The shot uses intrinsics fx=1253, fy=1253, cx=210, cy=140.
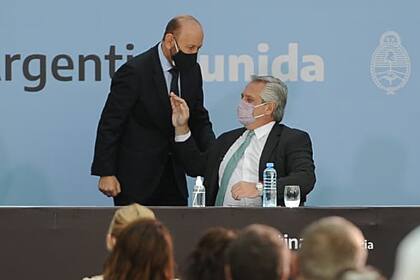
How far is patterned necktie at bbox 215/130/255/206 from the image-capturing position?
292 inches

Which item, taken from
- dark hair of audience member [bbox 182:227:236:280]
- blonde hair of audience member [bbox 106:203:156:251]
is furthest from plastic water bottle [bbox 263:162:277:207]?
dark hair of audience member [bbox 182:227:236:280]

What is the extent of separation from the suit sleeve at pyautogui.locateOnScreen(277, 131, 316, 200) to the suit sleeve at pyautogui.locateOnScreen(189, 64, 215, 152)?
2.42 ft

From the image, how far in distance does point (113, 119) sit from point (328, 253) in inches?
166

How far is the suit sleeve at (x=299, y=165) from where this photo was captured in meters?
7.21

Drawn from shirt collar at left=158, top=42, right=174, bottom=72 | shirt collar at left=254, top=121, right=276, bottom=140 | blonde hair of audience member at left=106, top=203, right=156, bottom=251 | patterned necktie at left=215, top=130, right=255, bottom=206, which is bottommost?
blonde hair of audience member at left=106, top=203, right=156, bottom=251

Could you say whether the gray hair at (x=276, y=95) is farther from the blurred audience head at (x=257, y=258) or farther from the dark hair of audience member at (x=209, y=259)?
the blurred audience head at (x=257, y=258)

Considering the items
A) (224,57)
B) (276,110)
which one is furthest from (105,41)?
(276,110)

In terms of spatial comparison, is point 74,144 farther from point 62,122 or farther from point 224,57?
point 224,57

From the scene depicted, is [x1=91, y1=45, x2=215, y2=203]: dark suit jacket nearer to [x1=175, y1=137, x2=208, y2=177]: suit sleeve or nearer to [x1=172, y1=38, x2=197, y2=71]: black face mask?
[x1=172, y1=38, x2=197, y2=71]: black face mask

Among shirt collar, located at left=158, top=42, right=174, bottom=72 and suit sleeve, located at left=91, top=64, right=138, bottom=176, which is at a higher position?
shirt collar, located at left=158, top=42, right=174, bottom=72

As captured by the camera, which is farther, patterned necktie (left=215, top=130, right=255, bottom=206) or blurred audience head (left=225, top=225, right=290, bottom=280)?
patterned necktie (left=215, top=130, right=255, bottom=206)

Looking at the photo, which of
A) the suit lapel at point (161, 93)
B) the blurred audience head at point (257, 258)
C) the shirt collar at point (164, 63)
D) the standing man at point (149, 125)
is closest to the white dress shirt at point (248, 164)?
the standing man at point (149, 125)

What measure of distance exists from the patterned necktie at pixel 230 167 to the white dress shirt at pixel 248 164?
2cm

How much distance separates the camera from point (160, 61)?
794 centimetres
